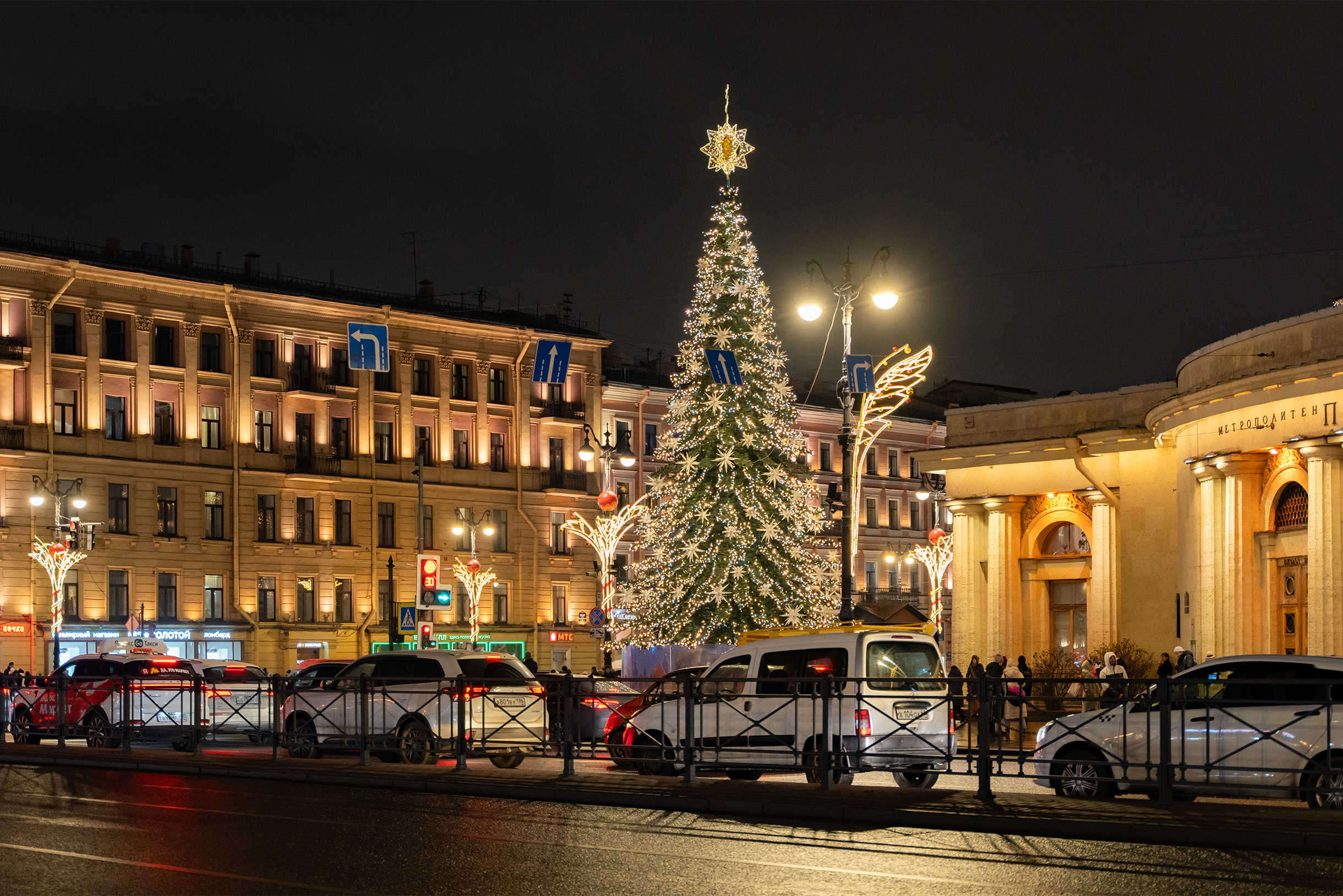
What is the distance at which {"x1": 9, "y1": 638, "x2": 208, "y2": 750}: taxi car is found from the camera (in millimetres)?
25984

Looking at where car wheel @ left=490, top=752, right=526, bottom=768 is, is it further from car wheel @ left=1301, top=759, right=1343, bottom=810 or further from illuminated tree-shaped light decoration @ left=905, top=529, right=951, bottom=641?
illuminated tree-shaped light decoration @ left=905, top=529, right=951, bottom=641

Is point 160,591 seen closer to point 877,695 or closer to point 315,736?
point 315,736

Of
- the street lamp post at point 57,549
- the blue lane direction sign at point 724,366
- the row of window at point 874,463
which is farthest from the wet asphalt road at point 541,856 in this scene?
the row of window at point 874,463

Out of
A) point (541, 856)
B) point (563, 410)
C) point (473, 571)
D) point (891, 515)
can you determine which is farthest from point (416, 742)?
point (891, 515)

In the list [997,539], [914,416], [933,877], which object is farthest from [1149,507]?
[914,416]

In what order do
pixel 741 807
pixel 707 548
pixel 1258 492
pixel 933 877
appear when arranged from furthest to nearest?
pixel 707 548 → pixel 1258 492 → pixel 741 807 → pixel 933 877

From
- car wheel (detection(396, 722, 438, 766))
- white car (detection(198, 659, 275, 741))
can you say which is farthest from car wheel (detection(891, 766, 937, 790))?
white car (detection(198, 659, 275, 741))

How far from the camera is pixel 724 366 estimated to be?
3741cm

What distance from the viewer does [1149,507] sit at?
39938mm

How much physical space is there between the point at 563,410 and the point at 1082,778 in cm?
5846

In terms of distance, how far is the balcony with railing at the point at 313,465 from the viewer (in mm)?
66625

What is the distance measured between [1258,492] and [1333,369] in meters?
4.86

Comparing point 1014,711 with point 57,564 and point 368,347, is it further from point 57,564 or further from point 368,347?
point 57,564

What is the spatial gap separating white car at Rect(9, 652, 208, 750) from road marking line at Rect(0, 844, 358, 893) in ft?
40.1
